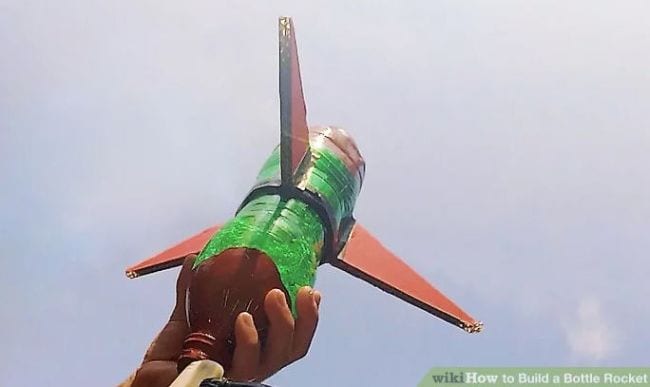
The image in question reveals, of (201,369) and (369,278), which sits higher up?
(369,278)

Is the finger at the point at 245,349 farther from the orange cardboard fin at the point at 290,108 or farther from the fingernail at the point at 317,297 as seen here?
the orange cardboard fin at the point at 290,108

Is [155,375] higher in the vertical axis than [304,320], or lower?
lower

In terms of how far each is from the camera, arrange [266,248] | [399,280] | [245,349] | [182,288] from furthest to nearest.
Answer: [399,280], [182,288], [266,248], [245,349]

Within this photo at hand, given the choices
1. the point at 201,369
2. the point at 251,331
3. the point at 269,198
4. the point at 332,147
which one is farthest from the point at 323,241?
the point at 201,369

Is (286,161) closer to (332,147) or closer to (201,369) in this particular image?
(332,147)

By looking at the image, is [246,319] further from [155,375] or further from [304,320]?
[155,375]

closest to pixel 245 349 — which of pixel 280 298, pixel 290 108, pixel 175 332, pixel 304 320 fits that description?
pixel 280 298

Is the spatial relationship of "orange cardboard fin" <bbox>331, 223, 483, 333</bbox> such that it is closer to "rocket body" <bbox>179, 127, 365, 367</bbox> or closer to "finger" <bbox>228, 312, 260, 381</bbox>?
"rocket body" <bbox>179, 127, 365, 367</bbox>

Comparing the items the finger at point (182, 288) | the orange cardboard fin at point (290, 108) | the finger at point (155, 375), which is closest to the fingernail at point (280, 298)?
the finger at point (155, 375)

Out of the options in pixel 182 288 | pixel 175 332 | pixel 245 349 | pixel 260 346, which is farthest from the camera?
pixel 182 288
